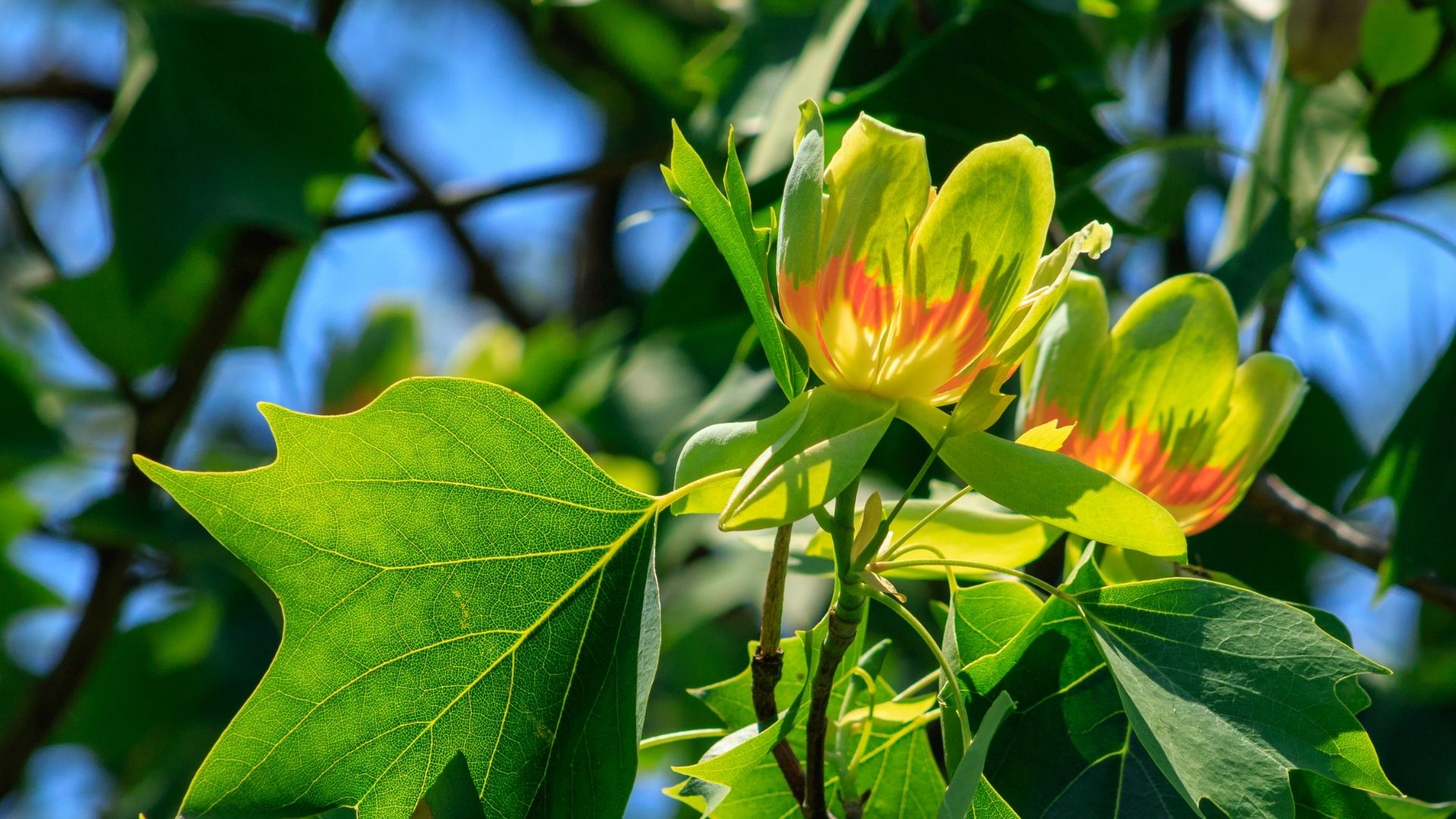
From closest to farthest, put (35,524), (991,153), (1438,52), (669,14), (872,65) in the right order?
1. (991,153)
2. (872,65)
3. (1438,52)
4. (35,524)
5. (669,14)

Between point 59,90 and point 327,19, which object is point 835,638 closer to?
point 327,19

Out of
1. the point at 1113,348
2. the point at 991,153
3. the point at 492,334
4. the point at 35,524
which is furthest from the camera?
the point at 492,334

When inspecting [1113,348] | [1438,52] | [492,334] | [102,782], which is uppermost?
[1438,52]

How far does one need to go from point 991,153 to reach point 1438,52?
1.20m

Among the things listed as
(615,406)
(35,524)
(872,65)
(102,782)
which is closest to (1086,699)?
(872,65)

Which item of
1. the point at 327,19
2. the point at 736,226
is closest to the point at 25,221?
the point at 327,19

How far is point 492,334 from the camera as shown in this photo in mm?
2146

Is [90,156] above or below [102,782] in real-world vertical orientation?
above

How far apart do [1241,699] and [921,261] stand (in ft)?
0.95

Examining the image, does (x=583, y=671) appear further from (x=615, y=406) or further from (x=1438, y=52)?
(x=1438, y=52)

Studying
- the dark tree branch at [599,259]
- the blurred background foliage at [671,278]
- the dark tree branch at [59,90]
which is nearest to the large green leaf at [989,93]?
the blurred background foliage at [671,278]

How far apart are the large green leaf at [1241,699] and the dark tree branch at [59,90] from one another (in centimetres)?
277

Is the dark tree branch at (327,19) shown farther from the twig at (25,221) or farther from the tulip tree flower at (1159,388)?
the tulip tree flower at (1159,388)

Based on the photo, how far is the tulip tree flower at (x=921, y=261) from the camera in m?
0.66
